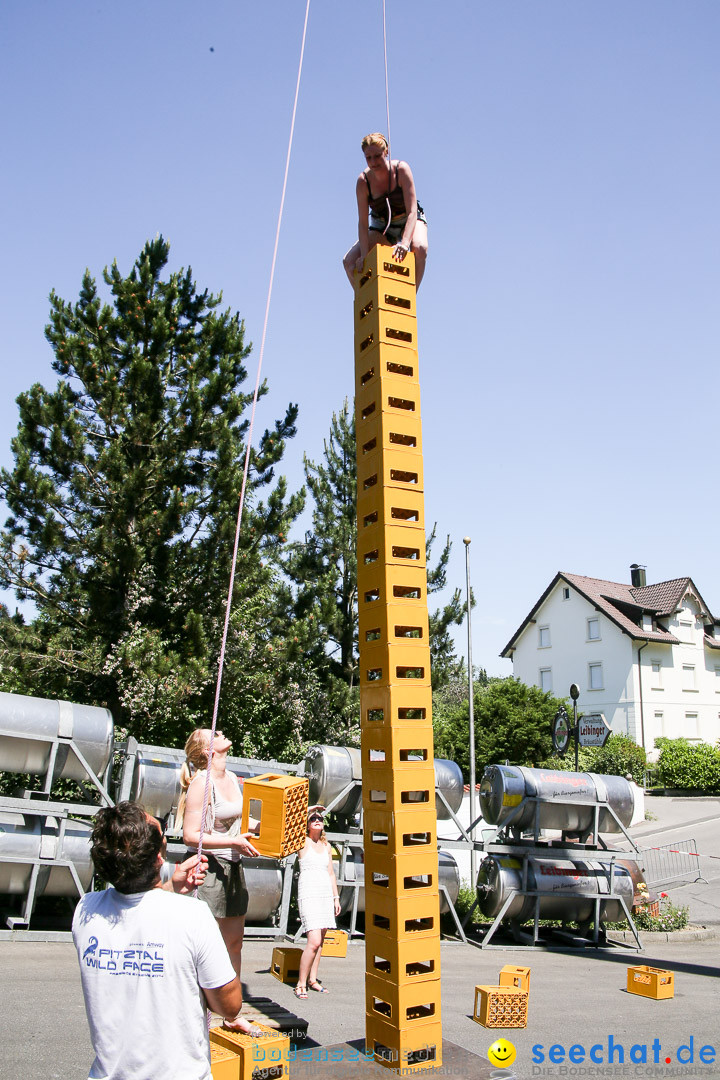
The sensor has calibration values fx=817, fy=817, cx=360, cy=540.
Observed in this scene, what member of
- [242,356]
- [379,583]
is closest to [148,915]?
[379,583]

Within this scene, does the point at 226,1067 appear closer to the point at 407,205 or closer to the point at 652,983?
the point at 407,205

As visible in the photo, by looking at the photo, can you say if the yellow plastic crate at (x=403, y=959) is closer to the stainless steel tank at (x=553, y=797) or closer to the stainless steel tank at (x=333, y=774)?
the stainless steel tank at (x=333, y=774)

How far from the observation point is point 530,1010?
25.3ft

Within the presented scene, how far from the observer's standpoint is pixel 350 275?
216 inches

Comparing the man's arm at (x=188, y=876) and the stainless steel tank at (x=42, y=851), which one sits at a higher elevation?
the man's arm at (x=188, y=876)

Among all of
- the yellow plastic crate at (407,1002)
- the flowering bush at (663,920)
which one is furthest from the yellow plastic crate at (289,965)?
the flowering bush at (663,920)

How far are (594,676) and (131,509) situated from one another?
106 ft

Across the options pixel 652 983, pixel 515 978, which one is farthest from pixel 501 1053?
pixel 652 983

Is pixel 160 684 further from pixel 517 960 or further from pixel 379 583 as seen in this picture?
pixel 379 583

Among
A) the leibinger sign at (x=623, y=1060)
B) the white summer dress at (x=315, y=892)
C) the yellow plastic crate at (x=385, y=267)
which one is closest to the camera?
the yellow plastic crate at (x=385, y=267)

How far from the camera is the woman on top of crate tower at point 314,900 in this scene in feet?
26.5

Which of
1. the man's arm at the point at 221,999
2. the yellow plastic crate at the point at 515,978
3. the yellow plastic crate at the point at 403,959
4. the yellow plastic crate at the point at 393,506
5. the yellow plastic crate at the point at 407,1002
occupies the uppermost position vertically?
the yellow plastic crate at the point at 393,506

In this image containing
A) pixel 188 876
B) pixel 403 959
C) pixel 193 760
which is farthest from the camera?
pixel 193 760

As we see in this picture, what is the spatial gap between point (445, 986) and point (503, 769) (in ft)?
13.7
